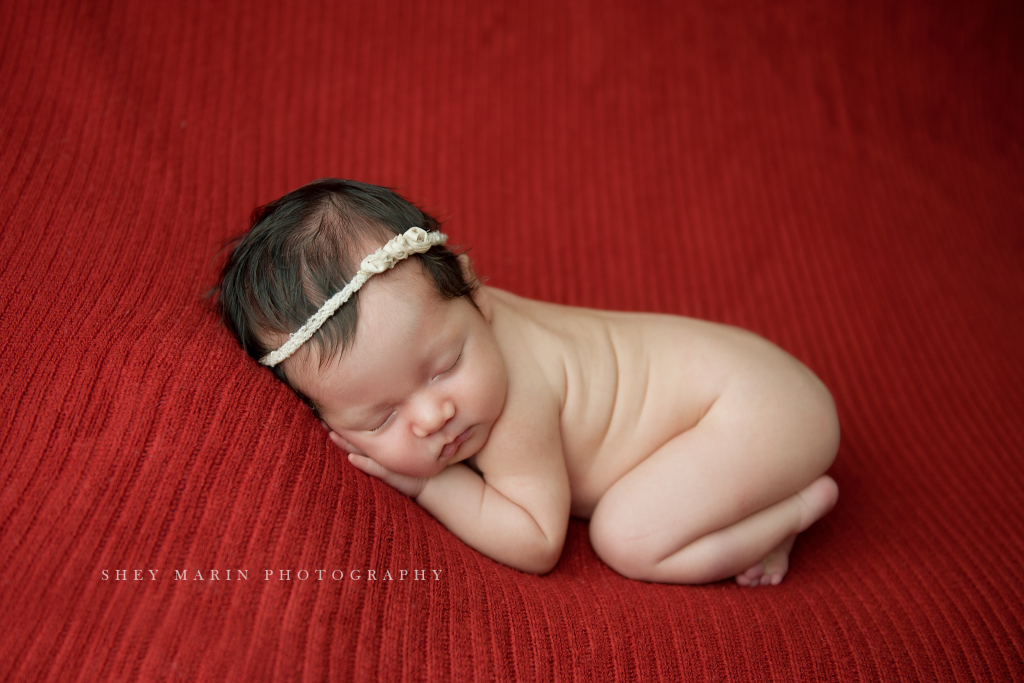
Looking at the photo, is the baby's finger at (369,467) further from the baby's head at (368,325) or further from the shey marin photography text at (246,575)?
the shey marin photography text at (246,575)

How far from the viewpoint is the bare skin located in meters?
0.84

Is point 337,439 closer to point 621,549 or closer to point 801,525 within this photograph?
point 621,549

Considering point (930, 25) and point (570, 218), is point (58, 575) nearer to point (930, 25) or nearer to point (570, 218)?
point (570, 218)

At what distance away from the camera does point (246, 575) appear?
0.68m

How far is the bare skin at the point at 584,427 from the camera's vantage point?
0.84m

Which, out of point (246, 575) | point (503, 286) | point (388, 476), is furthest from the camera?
point (503, 286)

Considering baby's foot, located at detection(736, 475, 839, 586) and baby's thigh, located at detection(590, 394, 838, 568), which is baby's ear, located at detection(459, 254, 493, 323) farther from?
baby's foot, located at detection(736, 475, 839, 586)

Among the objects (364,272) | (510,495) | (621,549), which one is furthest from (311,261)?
(621,549)

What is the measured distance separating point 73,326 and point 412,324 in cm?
37

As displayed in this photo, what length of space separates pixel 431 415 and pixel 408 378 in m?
0.05

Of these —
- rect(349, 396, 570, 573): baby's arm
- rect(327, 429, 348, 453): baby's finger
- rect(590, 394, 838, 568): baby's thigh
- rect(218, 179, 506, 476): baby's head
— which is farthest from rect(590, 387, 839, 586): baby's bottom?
rect(327, 429, 348, 453): baby's finger

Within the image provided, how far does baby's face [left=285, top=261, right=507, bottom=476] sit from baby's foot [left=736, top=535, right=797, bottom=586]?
0.45m

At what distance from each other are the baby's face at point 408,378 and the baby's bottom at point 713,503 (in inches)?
10.2

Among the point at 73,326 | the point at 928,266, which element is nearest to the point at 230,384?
the point at 73,326
